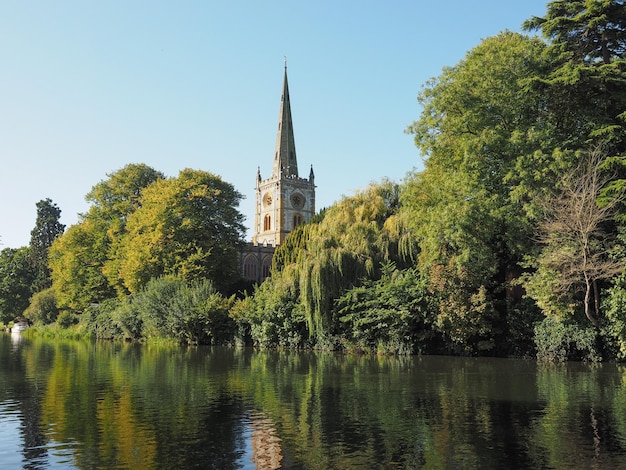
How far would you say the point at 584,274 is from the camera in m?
25.3

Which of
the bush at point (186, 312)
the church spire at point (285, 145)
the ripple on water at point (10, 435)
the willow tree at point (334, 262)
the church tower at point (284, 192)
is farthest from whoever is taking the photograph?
the church tower at point (284, 192)

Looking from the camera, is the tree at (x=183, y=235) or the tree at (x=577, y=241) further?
the tree at (x=183, y=235)

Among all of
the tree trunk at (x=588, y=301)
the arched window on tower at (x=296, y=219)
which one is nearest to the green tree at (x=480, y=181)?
the tree trunk at (x=588, y=301)

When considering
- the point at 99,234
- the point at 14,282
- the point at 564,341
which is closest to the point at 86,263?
the point at 99,234

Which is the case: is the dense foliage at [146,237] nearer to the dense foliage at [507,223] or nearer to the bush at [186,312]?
the bush at [186,312]

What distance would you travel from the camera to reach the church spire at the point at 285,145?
115m

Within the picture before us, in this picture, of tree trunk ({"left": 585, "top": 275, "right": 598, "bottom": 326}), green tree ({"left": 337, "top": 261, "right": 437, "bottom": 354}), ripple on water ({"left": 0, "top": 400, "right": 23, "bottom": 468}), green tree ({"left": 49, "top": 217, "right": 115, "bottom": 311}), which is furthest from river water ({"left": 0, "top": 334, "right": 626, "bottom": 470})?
green tree ({"left": 49, "top": 217, "right": 115, "bottom": 311})

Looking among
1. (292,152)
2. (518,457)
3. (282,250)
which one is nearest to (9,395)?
(518,457)

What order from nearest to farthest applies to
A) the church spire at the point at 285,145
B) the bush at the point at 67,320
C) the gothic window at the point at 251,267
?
1. the bush at the point at 67,320
2. the gothic window at the point at 251,267
3. the church spire at the point at 285,145

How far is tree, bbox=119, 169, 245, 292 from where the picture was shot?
48844mm

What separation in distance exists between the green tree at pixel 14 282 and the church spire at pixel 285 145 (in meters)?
47.2

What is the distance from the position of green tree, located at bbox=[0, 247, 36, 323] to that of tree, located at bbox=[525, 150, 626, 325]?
82.2 metres

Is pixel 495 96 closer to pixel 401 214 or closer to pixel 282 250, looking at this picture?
pixel 401 214

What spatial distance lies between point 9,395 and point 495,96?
2417cm
